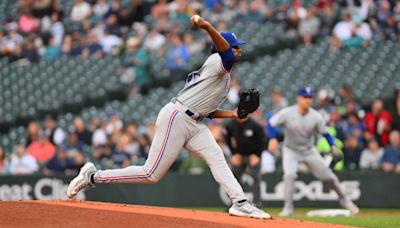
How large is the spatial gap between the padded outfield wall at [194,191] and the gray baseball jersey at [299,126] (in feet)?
8.27

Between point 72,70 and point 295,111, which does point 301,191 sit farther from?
point 72,70

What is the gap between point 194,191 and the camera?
53.5 ft

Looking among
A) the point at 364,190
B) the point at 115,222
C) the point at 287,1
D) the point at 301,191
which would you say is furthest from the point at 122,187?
the point at 115,222

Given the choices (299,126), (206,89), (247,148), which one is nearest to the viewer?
(206,89)

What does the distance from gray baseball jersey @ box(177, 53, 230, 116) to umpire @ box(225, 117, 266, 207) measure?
493 cm

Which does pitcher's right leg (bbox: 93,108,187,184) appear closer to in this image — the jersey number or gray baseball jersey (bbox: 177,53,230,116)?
gray baseball jersey (bbox: 177,53,230,116)

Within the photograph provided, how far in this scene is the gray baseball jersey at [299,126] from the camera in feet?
43.3

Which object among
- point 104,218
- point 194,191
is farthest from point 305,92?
point 104,218

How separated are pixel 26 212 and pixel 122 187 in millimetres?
7708

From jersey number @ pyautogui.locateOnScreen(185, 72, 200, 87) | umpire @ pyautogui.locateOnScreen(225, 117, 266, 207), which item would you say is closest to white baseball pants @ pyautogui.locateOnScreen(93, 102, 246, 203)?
jersey number @ pyautogui.locateOnScreen(185, 72, 200, 87)

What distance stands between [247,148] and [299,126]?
3.01 feet

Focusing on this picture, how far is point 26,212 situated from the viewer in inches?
340

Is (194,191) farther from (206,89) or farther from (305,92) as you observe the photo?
(206,89)

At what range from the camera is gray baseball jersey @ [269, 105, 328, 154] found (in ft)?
43.3
